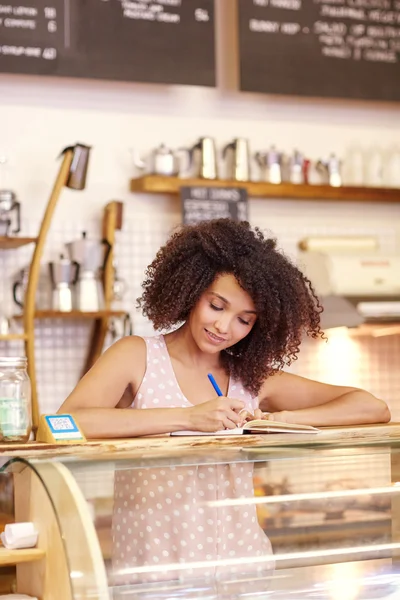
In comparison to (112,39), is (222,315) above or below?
below

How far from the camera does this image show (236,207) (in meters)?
4.43

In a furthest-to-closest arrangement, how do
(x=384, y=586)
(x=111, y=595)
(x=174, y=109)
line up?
(x=174, y=109) < (x=384, y=586) < (x=111, y=595)

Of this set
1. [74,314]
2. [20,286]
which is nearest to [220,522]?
[74,314]

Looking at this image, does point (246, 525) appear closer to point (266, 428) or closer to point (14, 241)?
point (266, 428)

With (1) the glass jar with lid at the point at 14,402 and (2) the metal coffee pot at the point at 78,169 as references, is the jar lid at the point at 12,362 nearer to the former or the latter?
(1) the glass jar with lid at the point at 14,402

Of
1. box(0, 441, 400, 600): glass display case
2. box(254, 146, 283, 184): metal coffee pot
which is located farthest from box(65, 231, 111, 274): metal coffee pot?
box(0, 441, 400, 600): glass display case

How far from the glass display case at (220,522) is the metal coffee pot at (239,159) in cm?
295

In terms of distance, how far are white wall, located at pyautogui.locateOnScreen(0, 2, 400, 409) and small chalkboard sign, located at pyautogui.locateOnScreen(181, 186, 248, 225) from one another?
0.17m

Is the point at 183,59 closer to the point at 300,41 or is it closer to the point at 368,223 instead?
the point at 300,41

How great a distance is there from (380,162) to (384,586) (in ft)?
11.4

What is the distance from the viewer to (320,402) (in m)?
2.46

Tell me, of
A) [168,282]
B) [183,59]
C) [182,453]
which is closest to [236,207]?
[183,59]

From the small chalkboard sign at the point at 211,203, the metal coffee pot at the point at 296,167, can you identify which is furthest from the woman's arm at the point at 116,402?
the metal coffee pot at the point at 296,167

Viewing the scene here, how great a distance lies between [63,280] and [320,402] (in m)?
1.83
